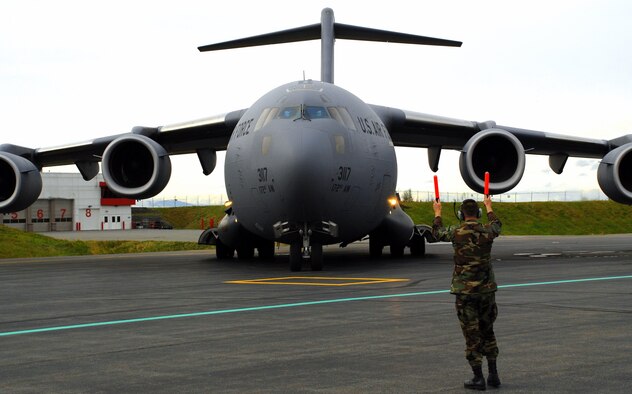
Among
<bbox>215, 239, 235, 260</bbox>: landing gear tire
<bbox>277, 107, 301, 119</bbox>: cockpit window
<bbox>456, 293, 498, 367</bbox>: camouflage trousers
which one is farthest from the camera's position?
<bbox>215, 239, 235, 260</bbox>: landing gear tire

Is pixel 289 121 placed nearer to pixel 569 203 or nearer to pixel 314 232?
pixel 314 232

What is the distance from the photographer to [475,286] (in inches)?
235

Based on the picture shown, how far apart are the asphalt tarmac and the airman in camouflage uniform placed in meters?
0.25

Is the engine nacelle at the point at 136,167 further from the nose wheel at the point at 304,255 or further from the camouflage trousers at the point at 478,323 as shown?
the camouflage trousers at the point at 478,323

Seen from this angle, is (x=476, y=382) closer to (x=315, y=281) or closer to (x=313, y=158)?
(x=315, y=281)

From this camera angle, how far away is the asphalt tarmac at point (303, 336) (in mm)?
5805

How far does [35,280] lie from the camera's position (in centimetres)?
1655

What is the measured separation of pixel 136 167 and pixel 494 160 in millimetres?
9332

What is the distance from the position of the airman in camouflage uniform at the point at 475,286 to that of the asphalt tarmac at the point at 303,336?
25 cm

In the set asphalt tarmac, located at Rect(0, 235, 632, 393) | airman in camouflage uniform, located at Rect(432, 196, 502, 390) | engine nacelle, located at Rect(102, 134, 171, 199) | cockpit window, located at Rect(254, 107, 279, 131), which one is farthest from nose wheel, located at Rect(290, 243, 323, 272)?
airman in camouflage uniform, located at Rect(432, 196, 502, 390)

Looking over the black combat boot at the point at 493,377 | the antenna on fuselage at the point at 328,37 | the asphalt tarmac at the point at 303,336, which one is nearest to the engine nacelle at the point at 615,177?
the antenna on fuselage at the point at 328,37

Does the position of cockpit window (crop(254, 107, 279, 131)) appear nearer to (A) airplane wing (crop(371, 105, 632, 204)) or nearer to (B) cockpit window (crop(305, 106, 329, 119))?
(B) cockpit window (crop(305, 106, 329, 119))

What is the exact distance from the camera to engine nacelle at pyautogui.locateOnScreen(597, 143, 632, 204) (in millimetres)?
20875

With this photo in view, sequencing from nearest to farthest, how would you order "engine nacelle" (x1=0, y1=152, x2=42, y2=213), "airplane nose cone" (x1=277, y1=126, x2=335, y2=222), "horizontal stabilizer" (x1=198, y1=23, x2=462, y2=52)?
"airplane nose cone" (x1=277, y1=126, x2=335, y2=222), "engine nacelle" (x1=0, y1=152, x2=42, y2=213), "horizontal stabilizer" (x1=198, y1=23, x2=462, y2=52)
